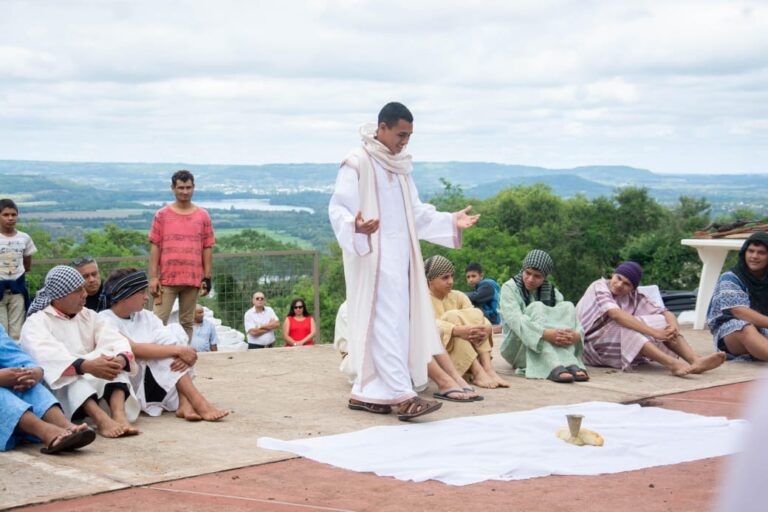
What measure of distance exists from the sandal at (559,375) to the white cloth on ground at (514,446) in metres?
1.46

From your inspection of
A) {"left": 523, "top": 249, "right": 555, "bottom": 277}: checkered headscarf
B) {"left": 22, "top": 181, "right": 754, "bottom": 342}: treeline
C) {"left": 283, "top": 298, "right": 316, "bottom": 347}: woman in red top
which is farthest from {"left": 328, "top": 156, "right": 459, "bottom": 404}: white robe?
{"left": 22, "top": 181, "right": 754, "bottom": 342}: treeline

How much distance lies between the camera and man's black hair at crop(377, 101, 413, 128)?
24.8 feet

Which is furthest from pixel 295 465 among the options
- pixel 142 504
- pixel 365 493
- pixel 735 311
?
pixel 735 311

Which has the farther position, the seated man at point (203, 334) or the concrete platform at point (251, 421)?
the seated man at point (203, 334)

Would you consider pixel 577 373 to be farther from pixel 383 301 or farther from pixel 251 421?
pixel 251 421

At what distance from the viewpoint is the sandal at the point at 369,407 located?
7.52 meters

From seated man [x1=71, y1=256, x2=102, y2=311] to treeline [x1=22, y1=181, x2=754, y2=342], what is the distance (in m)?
21.9

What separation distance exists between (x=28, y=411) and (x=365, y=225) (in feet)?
7.99

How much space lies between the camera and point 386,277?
7.54m

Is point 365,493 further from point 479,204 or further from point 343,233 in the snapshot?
point 479,204

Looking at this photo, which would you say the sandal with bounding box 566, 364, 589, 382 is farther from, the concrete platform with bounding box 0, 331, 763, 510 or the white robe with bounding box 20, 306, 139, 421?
the white robe with bounding box 20, 306, 139, 421

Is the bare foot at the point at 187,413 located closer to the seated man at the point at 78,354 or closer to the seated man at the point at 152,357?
the seated man at the point at 152,357

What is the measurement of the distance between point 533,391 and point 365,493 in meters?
3.51

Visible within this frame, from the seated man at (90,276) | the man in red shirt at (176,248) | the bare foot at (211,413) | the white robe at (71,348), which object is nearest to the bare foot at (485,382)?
the bare foot at (211,413)
